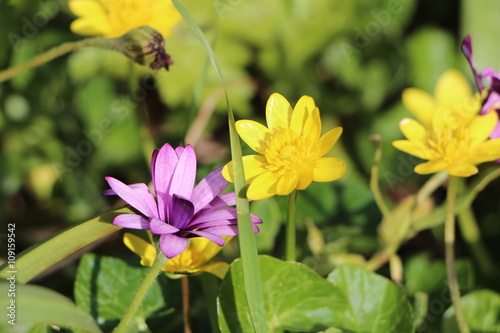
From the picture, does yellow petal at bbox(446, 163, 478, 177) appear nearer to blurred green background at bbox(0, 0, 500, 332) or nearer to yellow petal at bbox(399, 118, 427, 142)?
yellow petal at bbox(399, 118, 427, 142)

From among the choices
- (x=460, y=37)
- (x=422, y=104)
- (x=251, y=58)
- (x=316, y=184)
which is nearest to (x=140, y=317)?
(x=316, y=184)

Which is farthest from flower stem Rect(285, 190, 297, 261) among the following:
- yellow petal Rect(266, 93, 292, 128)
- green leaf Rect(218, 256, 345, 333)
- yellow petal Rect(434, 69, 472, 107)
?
yellow petal Rect(434, 69, 472, 107)

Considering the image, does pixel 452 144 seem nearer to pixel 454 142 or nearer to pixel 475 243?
pixel 454 142

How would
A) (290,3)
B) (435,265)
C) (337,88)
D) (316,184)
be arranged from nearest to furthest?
(435,265) → (316,184) → (290,3) → (337,88)

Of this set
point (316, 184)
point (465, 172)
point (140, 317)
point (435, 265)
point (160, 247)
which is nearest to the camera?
point (160, 247)

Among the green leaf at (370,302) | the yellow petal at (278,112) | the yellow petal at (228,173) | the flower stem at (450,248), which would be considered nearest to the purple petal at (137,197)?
the yellow petal at (228,173)

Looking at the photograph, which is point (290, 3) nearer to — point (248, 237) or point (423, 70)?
point (423, 70)

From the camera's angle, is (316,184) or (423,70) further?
(423,70)
